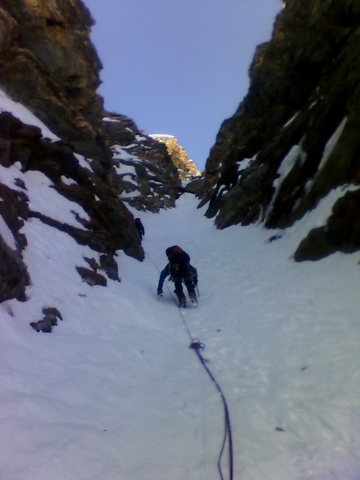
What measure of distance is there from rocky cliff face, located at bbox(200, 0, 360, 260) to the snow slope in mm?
2579

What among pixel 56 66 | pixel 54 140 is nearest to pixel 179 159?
pixel 56 66

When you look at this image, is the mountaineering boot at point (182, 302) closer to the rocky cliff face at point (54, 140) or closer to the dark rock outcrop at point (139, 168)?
the rocky cliff face at point (54, 140)

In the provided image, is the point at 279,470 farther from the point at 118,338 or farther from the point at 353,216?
the point at 353,216

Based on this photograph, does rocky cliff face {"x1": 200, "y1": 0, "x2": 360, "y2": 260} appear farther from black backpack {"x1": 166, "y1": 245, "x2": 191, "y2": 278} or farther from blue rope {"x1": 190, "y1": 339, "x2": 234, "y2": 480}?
blue rope {"x1": 190, "y1": 339, "x2": 234, "y2": 480}

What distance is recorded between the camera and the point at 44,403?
380 centimetres

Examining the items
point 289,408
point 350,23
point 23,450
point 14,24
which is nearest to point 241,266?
point 289,408

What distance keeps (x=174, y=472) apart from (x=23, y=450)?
137 centimetres

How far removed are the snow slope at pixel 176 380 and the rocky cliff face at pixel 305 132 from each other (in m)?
2.58

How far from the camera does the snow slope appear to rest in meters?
3.25

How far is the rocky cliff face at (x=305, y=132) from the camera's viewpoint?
Answer: 10.3 meters

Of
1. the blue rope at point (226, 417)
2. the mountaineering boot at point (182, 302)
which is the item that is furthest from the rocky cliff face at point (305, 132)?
the blue rope at point (226, 417)

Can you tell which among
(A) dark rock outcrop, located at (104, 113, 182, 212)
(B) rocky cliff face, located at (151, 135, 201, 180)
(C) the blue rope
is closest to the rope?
(C) the blue rope

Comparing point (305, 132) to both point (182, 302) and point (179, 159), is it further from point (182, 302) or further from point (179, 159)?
point (179, 159)

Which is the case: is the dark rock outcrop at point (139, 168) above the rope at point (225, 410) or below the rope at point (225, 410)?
above
